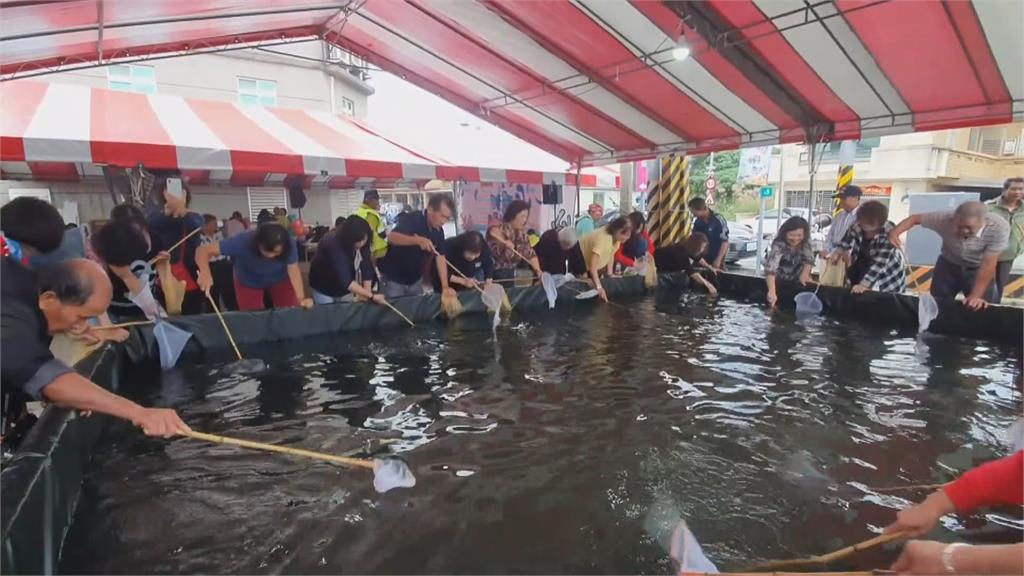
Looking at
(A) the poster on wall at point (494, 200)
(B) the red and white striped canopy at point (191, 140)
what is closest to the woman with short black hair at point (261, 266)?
(B) the red and white striped canopy at point (191, 140)

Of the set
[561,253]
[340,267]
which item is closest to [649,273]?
[561,253]

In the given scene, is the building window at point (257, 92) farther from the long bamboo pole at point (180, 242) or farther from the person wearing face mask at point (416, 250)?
the person wearing face mask at point (416, 250)

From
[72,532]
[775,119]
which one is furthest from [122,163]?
[775,119]

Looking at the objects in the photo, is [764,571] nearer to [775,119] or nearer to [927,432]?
[927,432]

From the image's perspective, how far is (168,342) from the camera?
387cm

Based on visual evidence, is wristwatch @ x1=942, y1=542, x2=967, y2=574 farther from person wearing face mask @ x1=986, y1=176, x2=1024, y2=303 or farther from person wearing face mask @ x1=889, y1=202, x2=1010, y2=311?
person wearing face mask @ x1=986, y1=176, x2=1024, y2=303

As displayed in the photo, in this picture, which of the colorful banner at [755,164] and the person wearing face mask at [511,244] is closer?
the person wearing face mask at [511,244]

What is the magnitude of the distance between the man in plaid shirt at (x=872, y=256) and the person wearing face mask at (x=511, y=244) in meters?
3.24

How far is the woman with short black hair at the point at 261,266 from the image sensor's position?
13.4 ft

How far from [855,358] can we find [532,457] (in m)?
3.02

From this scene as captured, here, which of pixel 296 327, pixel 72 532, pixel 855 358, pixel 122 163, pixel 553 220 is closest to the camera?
pixel 72 532

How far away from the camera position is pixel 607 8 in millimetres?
5262

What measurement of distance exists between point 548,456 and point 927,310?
4.16 m

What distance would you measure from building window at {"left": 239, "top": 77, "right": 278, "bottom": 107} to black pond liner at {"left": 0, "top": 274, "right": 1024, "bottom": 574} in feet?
37.1
